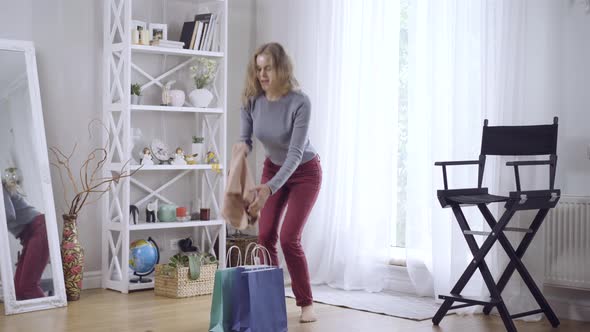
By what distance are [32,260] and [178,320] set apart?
1027 millimetres

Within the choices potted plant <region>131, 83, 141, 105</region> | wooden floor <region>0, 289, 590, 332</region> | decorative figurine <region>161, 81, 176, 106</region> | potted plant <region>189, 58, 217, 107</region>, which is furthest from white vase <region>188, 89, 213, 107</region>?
wooden floor <region>0, 289, 590, 332</region>

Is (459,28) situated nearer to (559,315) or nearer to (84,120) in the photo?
(559,315)

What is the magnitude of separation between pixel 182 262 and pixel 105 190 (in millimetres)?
712

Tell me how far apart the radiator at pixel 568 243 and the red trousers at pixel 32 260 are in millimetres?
2857

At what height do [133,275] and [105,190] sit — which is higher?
[105,190]

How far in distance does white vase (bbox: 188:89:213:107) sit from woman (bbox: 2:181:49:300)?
134 cm

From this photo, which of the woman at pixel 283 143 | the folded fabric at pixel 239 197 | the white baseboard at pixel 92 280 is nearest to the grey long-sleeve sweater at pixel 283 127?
the woman at pixel 283 143

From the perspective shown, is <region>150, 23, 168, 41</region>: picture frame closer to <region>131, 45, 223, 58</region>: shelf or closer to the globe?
<region>131, 45, 223, 58</region>: shelf

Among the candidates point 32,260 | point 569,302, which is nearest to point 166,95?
point 32,260

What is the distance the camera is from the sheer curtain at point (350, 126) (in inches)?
211

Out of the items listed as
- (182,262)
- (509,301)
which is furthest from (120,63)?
(509,301)

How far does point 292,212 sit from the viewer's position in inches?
163

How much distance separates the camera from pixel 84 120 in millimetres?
5305

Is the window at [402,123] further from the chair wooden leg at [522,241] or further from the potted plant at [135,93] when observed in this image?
the potted plant at [135,93]
